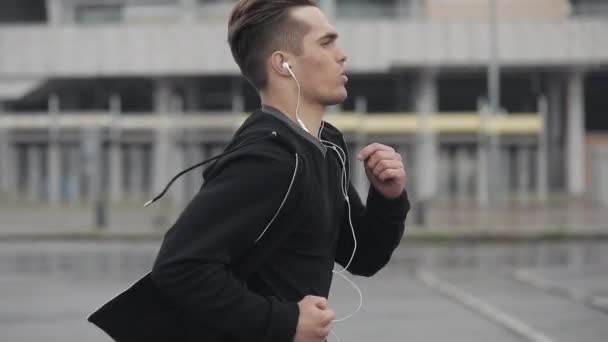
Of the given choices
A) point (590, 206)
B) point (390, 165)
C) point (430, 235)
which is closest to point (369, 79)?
point (590, 206)

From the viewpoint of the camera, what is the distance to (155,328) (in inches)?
101

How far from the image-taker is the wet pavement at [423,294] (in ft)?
29.6

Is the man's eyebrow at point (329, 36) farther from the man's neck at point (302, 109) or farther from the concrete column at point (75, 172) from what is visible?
the concrete column at point (75, 172)

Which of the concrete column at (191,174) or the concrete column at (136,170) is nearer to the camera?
the concrete column at (191,174)

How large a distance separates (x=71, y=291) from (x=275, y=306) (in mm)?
10464

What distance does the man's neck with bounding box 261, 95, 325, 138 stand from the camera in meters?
2.68

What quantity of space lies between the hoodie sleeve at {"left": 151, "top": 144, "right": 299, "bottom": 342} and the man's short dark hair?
309 millimetres

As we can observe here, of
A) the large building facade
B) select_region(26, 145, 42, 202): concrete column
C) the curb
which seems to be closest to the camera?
the curb

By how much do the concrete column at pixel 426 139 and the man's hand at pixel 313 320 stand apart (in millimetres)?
41242

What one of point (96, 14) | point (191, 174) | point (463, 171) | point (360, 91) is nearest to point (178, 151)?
point (191, 174)

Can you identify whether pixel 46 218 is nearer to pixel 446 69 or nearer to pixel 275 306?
pixel 446 69

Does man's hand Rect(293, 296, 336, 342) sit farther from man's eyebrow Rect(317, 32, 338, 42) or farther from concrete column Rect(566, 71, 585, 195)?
concrete column Rect(566, 71, 585, 195)

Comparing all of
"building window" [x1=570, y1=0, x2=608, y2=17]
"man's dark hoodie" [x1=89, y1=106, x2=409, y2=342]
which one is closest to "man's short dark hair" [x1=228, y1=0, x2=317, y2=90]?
"man's dark hoodie" [x1=89, y1=106, x2=409, y2=342]

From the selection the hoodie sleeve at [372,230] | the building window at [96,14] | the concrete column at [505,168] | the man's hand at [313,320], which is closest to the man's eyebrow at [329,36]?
the hoodie sleeve at [372,230]
